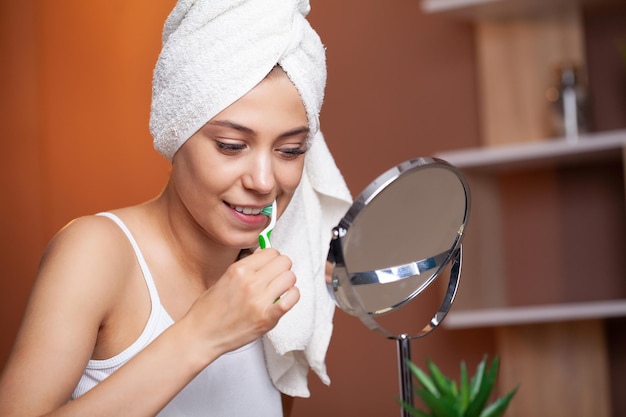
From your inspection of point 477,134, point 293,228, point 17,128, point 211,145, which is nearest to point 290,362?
point 293,228

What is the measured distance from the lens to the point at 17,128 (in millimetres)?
3424

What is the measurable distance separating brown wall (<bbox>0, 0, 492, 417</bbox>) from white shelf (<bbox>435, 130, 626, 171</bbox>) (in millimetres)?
247

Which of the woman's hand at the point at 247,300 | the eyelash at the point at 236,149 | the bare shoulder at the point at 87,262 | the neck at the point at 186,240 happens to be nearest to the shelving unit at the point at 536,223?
the neck at the point at 186,240

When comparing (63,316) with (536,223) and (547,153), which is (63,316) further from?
(536,223)

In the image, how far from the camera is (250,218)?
1254mm

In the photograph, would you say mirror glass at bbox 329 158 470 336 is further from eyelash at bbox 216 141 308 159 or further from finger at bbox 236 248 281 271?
eyelash at bbox 216 141 308 159

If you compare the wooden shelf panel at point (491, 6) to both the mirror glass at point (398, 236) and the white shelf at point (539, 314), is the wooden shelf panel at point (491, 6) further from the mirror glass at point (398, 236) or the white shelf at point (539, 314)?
the mirror glass at point (398, 236)

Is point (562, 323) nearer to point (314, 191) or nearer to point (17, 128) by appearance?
point (314, 191)

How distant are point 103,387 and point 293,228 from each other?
0.58 metres

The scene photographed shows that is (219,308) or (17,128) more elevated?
(17,128)

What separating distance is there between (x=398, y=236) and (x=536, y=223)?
1498 mm

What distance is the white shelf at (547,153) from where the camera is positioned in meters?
2.11

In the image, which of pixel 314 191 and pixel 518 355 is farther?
pixel 518 355

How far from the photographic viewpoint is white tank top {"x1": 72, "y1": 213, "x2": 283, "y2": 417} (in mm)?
1314
